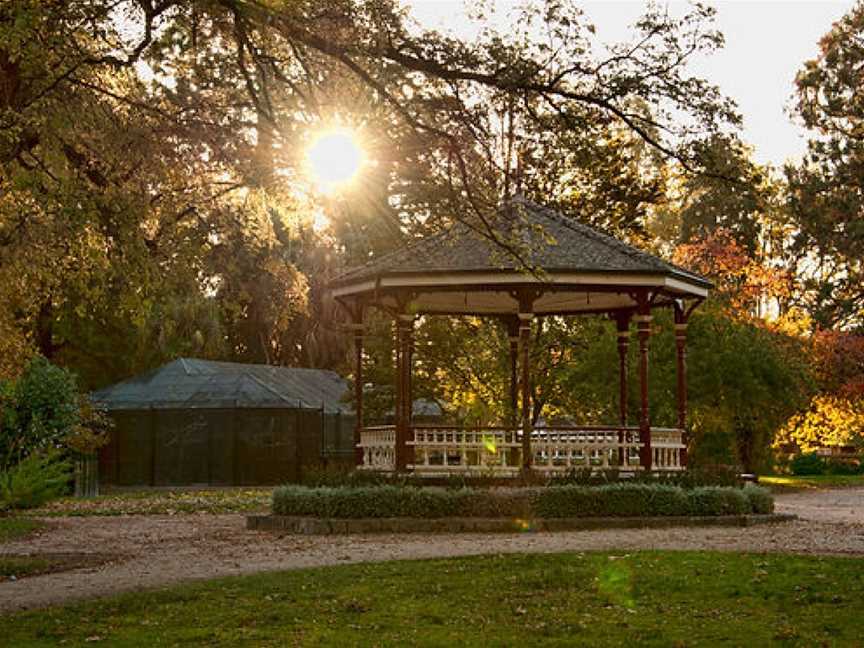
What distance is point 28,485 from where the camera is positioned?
87.8ft

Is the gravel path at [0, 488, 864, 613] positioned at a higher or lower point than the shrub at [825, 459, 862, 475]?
lower

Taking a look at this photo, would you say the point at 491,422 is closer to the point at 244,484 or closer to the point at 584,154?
the point at 244,484

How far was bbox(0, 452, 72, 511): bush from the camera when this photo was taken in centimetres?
2651

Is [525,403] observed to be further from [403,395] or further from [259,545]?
[259,545]

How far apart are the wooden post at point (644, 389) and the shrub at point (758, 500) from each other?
178 centimetres

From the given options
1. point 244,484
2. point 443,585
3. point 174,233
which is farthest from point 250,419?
point 443,585

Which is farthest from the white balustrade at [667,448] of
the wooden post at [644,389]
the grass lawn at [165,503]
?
the grass lawn at [165,503]

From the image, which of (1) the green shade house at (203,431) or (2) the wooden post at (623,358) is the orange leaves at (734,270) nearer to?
(1) the green shade house at (203,431)

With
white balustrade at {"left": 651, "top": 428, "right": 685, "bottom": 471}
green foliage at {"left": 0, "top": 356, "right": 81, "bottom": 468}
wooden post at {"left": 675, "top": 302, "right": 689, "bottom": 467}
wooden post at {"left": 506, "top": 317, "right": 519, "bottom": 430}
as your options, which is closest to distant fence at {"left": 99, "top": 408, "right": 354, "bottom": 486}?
green foliage at {"left": 0, "top": 356, "right": 81, "bottom": 468}

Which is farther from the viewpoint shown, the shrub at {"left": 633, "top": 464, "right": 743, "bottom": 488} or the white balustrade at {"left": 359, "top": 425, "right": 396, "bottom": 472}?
the white balustrade at {"left": 359, "top": 425, "right": 396, "bottom": 472}

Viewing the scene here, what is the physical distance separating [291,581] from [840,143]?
140 ft

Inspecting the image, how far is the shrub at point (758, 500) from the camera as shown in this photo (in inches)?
894

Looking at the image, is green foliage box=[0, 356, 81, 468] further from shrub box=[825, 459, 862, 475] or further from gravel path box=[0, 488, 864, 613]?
shrub box=[825, 459, 862, 475]

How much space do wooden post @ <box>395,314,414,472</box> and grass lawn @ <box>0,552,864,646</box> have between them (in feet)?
27.9
